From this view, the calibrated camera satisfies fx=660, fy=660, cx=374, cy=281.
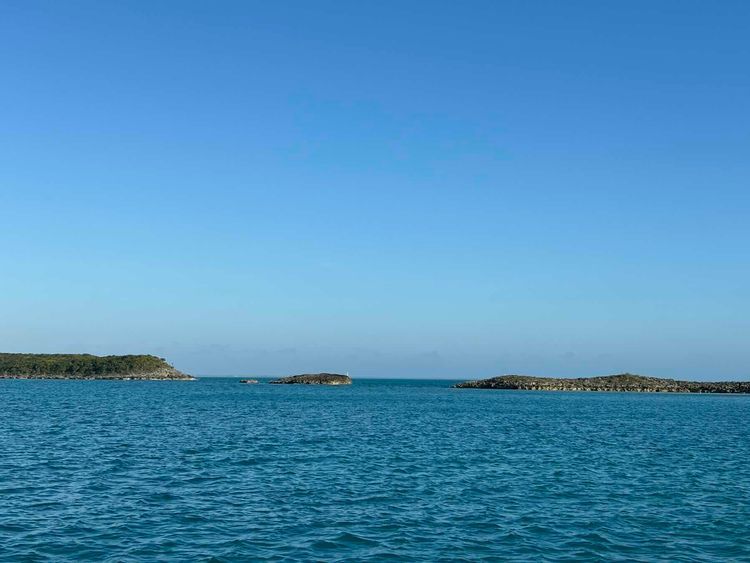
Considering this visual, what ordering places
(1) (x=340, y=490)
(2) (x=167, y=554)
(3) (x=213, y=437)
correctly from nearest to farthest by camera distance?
(2) (x=167, y=554)
(1) (x=340, y=490)
(3) (x=213, y=437)

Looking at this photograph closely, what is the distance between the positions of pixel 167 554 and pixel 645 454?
1758 inches

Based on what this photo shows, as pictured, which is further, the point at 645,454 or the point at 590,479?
the point at 645,454

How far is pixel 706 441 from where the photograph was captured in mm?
68688

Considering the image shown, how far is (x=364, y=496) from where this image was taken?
36000 millimetres

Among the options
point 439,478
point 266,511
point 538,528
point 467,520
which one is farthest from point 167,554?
point 439,478

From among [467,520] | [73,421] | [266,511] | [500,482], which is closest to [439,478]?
[500,482]

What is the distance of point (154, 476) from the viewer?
40906 millimetres

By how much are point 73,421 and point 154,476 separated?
43.9 m

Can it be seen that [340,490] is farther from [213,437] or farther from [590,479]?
[213,437]

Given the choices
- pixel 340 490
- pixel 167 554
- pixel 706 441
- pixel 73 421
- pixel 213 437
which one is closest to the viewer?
pixel 167 554

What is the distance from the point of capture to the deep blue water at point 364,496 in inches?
1042

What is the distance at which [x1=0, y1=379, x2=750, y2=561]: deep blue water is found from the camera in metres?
26.5

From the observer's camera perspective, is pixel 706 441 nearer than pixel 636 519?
No

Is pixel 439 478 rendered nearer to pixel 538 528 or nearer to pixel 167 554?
pixel 538 528
